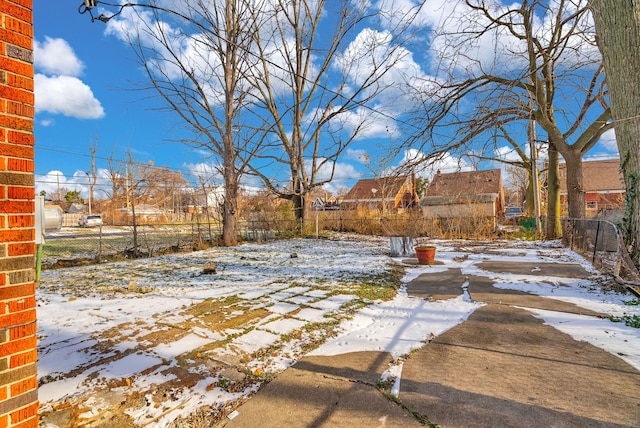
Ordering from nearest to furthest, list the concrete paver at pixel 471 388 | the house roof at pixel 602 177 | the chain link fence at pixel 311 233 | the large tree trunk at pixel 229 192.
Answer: the concrete paver at pixel 471 388 < the chain link fence at pixel 311 233 < the large tree trunk at pixel 229 192 < the house roof at pixel 602 177

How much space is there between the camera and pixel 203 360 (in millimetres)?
2812

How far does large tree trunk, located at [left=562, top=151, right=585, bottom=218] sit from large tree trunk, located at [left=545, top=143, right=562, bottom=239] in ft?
4.13

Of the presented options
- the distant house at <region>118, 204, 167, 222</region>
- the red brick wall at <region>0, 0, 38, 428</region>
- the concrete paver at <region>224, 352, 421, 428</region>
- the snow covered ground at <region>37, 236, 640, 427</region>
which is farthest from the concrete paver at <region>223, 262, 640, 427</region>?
the distant house at <region>118, 204, 167, 222</region>

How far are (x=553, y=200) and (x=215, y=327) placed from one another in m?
14.1

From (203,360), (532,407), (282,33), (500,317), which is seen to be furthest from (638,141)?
(282,33)

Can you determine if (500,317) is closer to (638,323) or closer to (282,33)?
(638,323)

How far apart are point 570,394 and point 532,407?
0.40 metres

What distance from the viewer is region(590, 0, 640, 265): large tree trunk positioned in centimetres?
432

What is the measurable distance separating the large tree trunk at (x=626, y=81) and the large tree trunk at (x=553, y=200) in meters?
8.61

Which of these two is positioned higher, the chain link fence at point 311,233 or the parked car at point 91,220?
the parked car at point 91,220

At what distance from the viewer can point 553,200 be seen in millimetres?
12695

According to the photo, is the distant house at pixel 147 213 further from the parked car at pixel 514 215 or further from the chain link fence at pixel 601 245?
the parked car at pixel 514 215

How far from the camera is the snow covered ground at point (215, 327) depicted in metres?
2.33

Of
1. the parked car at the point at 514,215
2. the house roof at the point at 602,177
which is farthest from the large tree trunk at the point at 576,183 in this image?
the house roof at the point at 602,177
